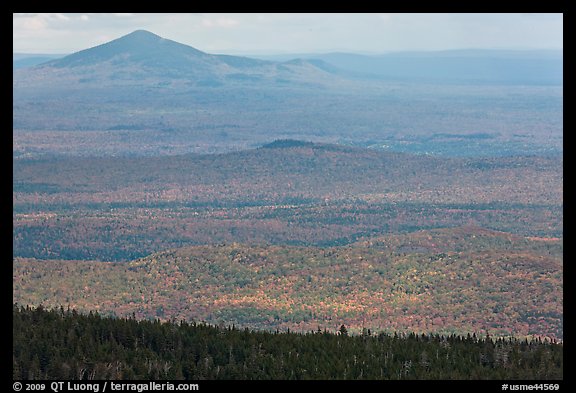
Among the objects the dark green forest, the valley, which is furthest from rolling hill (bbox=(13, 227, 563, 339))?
the dark green forest

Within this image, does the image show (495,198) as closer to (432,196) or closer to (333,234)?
(432,196)

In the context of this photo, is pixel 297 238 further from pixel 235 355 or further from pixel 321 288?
pixel 235 355

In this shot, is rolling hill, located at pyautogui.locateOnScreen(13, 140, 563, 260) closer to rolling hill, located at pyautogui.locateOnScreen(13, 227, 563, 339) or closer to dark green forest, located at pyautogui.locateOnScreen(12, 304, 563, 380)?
rolling hill, located at pyautogui.locateOnScreen(13, 227, 563, 339)

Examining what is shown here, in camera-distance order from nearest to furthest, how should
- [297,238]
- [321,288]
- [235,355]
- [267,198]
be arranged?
[235,355], [321,288], [297,238], [267,198]

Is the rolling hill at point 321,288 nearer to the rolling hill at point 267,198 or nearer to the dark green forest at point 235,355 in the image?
the dark green forest at point 235,355

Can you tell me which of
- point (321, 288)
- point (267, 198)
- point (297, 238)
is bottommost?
point (267, 198)

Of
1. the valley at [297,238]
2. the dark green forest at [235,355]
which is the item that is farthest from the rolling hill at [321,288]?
the dark green forest at [235,355]

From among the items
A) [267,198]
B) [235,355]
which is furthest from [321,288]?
[267,198]
